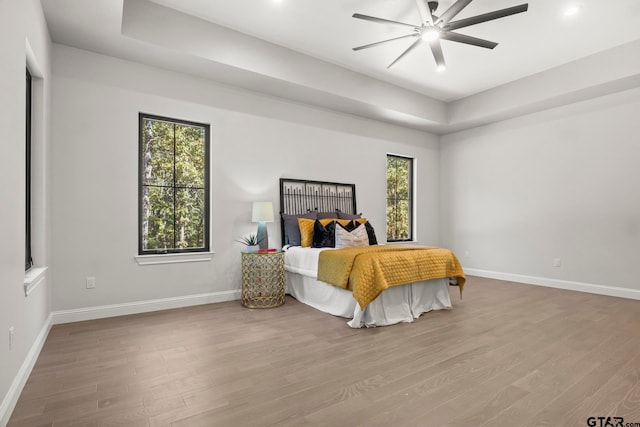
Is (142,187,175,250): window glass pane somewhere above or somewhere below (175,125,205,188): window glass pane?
below

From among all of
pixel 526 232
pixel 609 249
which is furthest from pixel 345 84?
pixel 609 249

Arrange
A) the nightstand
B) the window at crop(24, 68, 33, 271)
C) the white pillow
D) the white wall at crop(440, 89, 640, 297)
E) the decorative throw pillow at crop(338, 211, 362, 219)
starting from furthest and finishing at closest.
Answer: the decorative throw pillow at crop(338, 211, 362, 219), the white wall at crop(440, 89, 640, 297), the white pillow, the nightstand, the window at crop(24, 68, 33, 271)

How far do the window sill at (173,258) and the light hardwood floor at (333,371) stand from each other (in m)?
0.63

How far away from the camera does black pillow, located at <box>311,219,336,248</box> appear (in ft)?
14.3

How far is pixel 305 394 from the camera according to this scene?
202cm

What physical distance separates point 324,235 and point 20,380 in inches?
121

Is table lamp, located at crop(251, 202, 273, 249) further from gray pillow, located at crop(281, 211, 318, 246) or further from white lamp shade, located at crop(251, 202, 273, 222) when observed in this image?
gray pillow, located at crop(281, 211, 318, 246)

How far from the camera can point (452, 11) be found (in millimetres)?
3053

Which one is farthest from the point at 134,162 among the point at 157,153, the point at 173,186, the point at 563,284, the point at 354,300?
the point at 563,284

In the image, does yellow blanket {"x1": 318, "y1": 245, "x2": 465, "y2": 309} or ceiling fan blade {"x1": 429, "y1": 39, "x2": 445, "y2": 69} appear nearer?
yellow blanket {"x1": 318, "y1": 245, "x2": 465, "y2": 309}

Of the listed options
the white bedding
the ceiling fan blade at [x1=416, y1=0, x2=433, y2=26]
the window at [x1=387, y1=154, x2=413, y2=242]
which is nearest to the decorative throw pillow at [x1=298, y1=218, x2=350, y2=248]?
the white bedding

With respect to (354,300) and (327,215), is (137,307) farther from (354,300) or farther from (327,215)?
(327,215)

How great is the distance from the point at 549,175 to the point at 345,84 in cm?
348

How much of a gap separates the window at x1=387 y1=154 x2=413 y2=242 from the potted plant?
9.33 feet
